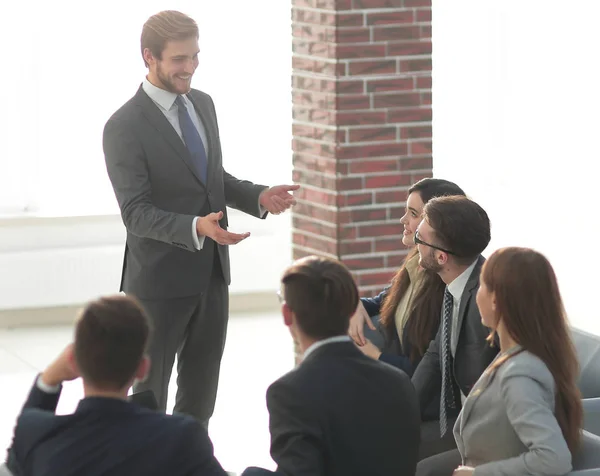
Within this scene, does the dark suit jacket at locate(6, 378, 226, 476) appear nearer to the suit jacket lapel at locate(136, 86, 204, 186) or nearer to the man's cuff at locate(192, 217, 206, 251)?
the man's cuff at locate(192, 217, 206, 251)

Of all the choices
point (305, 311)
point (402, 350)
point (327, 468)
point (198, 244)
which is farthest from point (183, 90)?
point (327, 468)

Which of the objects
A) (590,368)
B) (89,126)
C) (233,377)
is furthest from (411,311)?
(89,126)

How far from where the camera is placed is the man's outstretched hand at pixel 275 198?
4.26 metres

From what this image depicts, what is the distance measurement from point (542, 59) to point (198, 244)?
A: 7039 millimetres

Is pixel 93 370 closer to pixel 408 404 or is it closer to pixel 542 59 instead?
pixel 408 404

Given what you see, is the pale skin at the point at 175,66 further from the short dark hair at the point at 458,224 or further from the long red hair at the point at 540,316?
the long red hair at the point at 540,316

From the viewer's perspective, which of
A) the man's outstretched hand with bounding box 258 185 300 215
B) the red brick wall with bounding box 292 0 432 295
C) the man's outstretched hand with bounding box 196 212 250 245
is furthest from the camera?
the red brick wall with bounding box 292 0 432 295

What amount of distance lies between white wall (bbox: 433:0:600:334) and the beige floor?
287cm

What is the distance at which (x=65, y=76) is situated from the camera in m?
7.80

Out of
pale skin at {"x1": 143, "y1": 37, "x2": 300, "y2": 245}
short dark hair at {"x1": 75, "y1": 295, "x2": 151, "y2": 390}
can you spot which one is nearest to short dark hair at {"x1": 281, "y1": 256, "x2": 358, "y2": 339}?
short dark hair at {"x1": 75, "y1": 295, "x2": 151, "y2": 390}

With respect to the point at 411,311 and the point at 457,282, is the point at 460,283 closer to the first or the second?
the point at 457,282

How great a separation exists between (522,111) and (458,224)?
7.10m

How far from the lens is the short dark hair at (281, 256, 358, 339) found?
277cm

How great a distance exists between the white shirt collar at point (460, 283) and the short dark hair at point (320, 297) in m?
0.88
